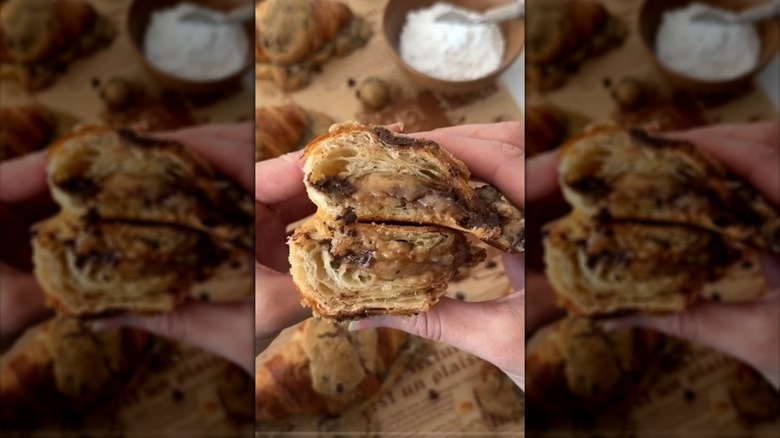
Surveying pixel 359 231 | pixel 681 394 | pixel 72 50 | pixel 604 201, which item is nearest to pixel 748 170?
pixel 604 201

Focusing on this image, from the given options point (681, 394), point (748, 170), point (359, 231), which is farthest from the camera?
point (681, 394)

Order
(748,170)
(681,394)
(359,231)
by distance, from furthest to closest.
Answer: (681,394) < (748,170) < (359,231)

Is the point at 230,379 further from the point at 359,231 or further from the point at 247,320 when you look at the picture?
the point at 359,231

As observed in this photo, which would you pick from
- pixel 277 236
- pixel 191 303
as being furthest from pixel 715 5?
pixel 191 303

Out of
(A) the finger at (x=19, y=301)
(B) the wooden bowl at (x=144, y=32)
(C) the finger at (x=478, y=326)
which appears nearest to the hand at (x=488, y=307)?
(C) the finger at (x=478, y=326)

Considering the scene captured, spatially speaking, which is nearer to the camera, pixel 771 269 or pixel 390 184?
pixel 390 184

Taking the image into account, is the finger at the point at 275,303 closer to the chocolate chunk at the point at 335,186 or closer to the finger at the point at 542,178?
the chocolate chunk at the point at 335,186

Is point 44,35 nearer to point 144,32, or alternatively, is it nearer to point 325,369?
Answer: point 144,32
